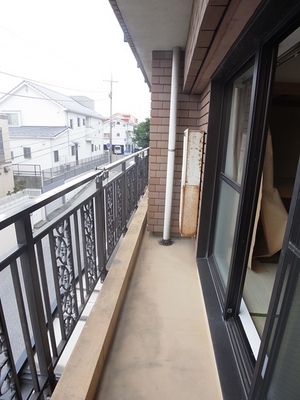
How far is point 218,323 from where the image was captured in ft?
4.93

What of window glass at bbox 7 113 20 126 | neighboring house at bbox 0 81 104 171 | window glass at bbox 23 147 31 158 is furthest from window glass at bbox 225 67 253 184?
window glass at bbox 7 113 20 126

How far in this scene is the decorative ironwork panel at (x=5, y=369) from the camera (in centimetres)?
72

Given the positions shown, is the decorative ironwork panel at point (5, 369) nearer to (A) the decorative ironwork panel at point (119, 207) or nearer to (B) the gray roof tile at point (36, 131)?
(A) the decorative ironwork panel at point (119, 207)

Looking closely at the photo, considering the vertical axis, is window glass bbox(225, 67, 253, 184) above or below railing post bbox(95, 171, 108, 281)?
above

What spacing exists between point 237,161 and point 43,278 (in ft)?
4.63

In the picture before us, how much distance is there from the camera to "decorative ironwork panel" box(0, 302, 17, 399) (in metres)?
0.72

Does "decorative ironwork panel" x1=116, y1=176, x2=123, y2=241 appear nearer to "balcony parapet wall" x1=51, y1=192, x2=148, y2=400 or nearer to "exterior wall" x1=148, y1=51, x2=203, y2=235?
"balcony parapet wall" x1=51, y1=192, x2=148, y2=400

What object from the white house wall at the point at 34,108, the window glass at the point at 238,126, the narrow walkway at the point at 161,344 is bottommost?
the narrow walkway at the point at 161,344

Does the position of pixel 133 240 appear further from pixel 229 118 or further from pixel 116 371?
pixel 229 118

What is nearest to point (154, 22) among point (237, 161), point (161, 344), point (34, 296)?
point (237, 161)

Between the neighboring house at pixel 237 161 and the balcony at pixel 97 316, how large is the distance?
0.70ft

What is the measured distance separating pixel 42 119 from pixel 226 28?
1542 centimetres

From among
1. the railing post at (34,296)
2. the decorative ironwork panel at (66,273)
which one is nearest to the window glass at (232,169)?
the decorative ironwork panel at (66,273)

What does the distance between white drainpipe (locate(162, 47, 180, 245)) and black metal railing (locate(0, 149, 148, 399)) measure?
3.38 ft
